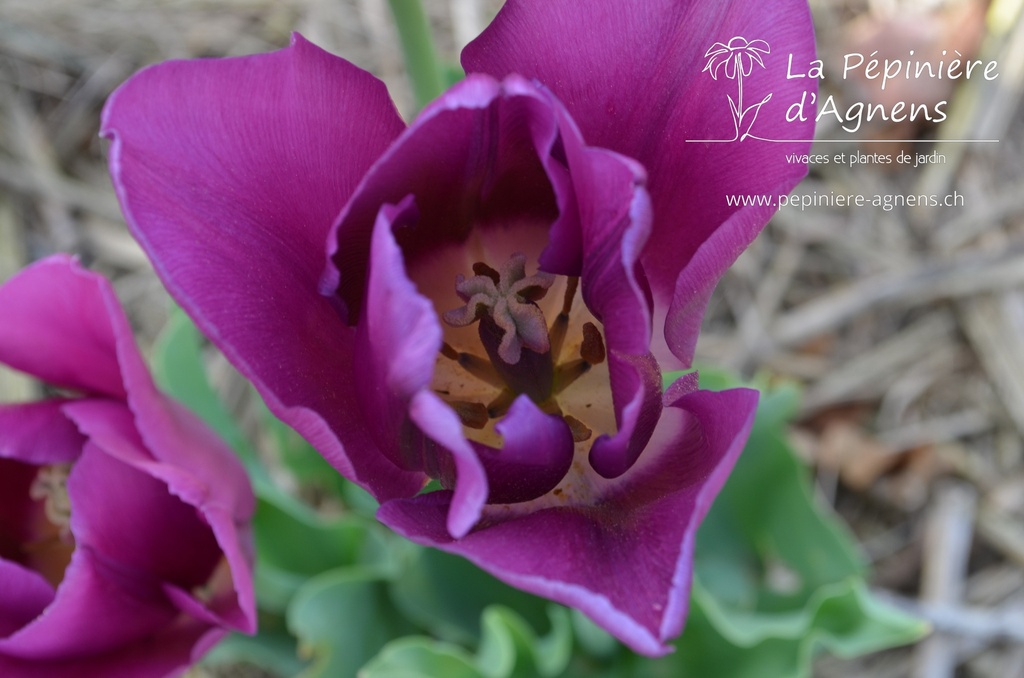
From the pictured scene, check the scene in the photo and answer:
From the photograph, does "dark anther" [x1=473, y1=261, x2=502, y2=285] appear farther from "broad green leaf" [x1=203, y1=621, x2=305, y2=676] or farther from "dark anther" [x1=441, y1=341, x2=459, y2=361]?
"broad green leaf" [x1=203, y1=621, x2=305, y2=676]

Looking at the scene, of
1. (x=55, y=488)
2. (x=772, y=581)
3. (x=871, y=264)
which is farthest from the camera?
(x=871, y=264)

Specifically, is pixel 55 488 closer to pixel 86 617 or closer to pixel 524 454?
pixel 86 617

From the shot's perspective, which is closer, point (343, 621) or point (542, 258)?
point (542, 258)

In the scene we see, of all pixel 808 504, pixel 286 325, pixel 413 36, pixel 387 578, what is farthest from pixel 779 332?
pixel 286 325

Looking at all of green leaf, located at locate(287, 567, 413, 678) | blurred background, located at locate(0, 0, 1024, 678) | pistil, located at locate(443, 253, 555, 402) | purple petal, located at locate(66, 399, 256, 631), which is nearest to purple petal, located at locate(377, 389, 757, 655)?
pistil, located at locate(443, 253, 555, 402)

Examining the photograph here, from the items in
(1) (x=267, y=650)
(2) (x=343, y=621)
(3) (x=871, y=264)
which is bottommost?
(1) (x=267, y=650)

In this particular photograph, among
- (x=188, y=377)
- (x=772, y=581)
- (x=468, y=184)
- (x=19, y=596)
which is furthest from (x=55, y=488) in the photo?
(x=772, y=581)
